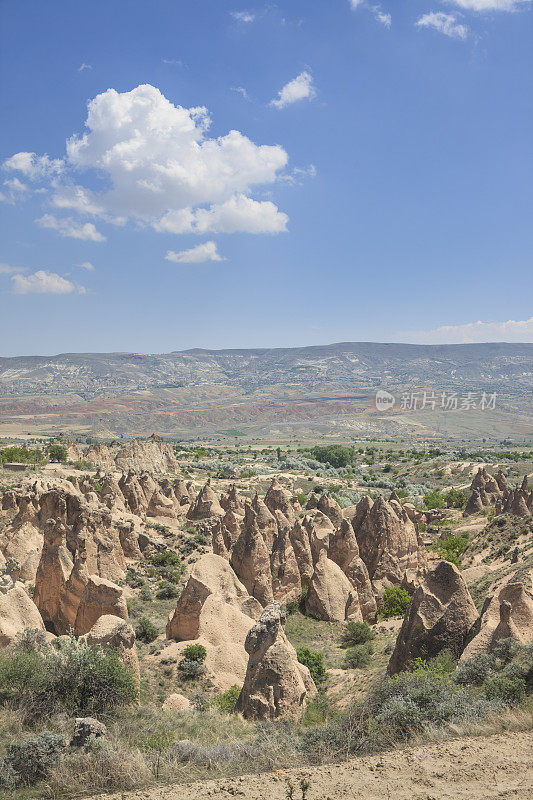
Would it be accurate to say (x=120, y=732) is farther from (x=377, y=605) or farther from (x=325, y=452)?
(x=325, y=452)

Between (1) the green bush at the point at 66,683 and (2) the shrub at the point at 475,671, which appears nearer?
(1) the green bush at the point at 66,683

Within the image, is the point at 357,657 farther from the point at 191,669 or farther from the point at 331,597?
the point at 191,669

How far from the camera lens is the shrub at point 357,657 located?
20.5m

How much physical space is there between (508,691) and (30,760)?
9965mm

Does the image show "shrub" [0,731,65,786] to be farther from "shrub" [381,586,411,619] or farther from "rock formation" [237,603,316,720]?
"shrub" [381,586,411,619]

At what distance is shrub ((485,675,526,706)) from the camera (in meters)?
10.8

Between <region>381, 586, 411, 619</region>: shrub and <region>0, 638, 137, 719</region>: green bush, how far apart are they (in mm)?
18635

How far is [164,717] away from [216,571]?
380 inches

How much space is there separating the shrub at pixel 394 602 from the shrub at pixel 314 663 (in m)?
8.82

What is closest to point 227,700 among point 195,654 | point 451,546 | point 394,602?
point 195,654

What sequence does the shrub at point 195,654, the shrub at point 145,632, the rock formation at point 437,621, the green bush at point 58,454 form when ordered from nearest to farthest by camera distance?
1. the rock formation at point 437,621
2. the shrub at point 195,654
3. the shrub at point 145,632
4. the green bush at point 58,454

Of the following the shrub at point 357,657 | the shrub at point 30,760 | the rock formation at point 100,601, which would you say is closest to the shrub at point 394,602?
the shrub at point 357,657

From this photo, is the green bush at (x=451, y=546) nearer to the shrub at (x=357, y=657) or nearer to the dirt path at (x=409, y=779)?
the shrub at (x=357, y=657)

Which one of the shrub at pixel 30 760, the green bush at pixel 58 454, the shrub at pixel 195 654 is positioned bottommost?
the green bush at pixel 58 454
